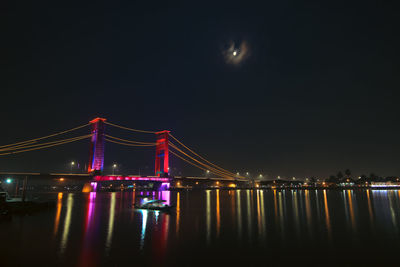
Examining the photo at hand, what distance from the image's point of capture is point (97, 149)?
72750mm

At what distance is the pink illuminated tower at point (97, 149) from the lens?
7131 centimetres

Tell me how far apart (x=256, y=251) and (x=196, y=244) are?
3.46 m

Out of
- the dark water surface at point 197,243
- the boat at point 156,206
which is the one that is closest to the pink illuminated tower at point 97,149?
the boat at point 156,206

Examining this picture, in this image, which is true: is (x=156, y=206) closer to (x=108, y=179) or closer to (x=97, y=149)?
(x=108, y=179)

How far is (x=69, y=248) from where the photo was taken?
13938 mm

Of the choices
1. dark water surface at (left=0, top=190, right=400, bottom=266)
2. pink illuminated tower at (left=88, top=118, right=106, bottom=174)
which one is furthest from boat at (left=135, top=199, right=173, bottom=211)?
pink illuminated tower at (left=88, top=118, right=106, bottom=174)

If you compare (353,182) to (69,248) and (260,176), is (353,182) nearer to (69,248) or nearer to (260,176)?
(260,176)

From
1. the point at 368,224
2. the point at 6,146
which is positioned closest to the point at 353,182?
the point at 368,224

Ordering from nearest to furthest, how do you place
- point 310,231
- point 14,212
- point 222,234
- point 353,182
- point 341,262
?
1. point 341,262
2. point 222,234
3. point 310,231
4. point 14,212
5. point 353,182

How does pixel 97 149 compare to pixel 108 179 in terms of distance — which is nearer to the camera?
pixel 108 179

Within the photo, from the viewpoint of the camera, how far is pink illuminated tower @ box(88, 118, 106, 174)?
234 feet

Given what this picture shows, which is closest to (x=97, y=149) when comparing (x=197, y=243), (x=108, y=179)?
(x=108, y=179)

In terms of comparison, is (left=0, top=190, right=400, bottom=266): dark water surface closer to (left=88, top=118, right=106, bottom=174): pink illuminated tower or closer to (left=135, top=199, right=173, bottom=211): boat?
(left=135, top=199, right=173, bottom=211): boat

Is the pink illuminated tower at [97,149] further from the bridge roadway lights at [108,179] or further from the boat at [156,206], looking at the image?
the boat at [156,206]
